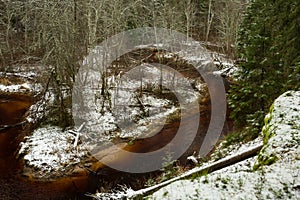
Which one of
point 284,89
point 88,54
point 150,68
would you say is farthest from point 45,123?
point 284,89

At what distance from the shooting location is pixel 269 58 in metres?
10.3

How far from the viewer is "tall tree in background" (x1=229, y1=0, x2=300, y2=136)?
9.84m

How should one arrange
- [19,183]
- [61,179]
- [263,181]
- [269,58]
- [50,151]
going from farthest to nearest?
[50,151], [61,179], [19,183], [269,58], [263,181]

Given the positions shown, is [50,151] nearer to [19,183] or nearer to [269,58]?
[19,183]

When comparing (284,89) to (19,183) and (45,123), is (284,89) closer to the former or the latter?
(19,183)

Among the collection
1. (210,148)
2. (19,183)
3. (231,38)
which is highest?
(231,38)

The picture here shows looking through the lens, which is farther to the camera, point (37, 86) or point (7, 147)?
point (37, 86)

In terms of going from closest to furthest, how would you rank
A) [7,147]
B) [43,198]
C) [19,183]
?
[43,198] < [19,183] < [7,147]

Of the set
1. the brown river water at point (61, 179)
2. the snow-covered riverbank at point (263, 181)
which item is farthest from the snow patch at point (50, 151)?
the snow-covered riverbank at point (263, 181)

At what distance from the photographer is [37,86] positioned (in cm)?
2164

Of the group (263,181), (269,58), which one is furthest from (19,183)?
(263,181)

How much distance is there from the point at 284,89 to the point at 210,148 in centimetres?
590

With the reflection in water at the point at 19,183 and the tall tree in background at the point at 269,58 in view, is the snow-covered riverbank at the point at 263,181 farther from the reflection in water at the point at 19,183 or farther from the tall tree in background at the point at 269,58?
the reflection in water at the point at 19,183

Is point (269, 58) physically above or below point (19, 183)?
above
